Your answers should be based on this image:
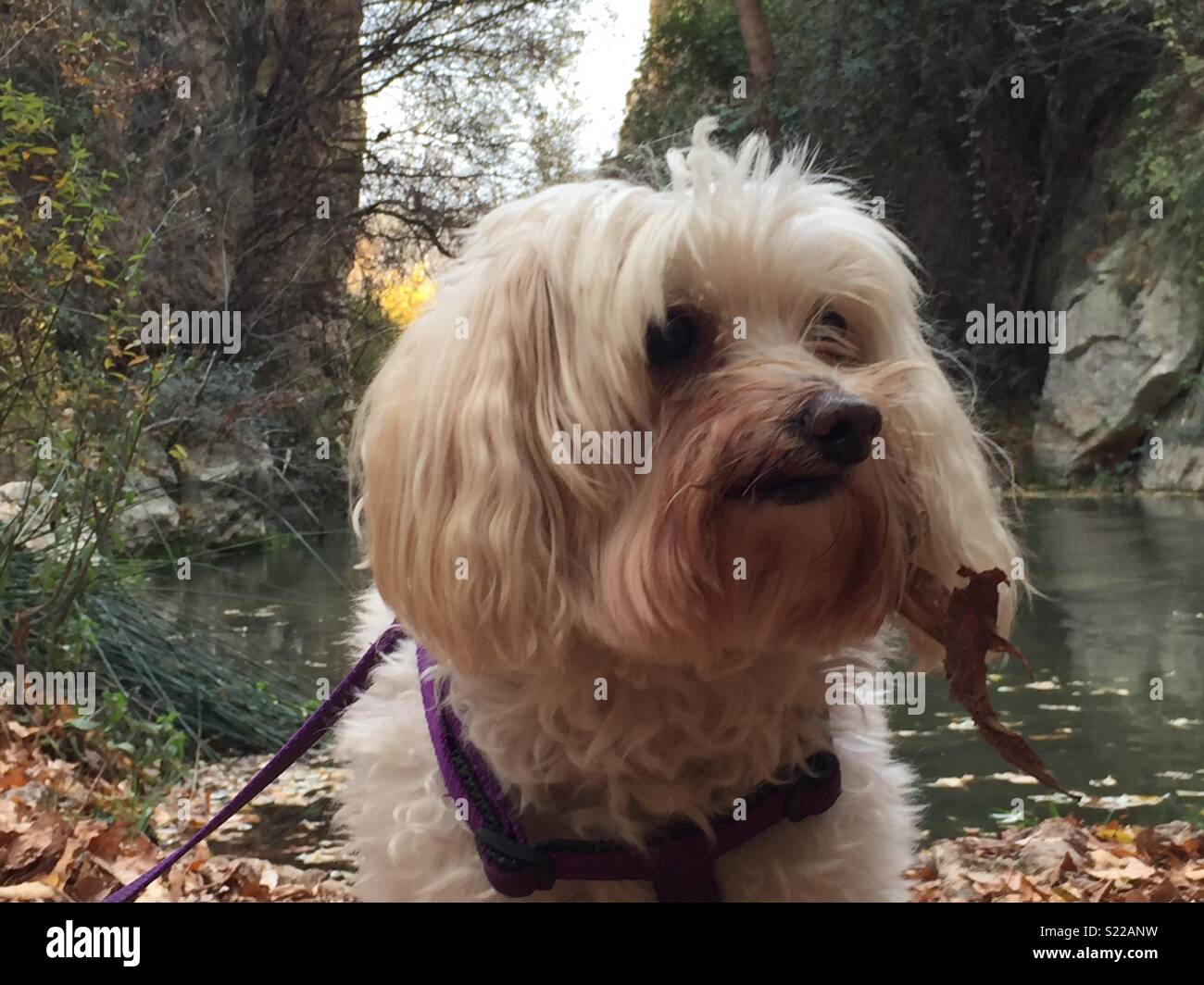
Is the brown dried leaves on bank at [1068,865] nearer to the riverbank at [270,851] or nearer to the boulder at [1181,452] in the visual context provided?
the riverbank at [270,851]

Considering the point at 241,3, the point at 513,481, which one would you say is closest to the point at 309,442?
the point at 241,3

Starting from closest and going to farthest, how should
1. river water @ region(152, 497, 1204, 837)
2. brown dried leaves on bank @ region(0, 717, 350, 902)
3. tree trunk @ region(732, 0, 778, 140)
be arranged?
brown dried leaves on bank @ region(0, 717, 350, 902) < tree trunk @ region(732, 0, 778, 140) < river water @ region(152, 497, 1204, 837)

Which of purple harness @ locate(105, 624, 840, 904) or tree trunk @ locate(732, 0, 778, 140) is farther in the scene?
tree trunk @ locate(732, 0, 778, 140)

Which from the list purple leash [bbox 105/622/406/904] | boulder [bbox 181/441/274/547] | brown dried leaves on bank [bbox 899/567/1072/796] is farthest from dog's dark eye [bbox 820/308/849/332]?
boulder [bbox 181/441/274/547]

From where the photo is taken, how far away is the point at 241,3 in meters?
2.56

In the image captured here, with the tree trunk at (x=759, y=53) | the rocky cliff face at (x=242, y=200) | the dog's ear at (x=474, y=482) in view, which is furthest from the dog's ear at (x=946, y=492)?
the rocky cliff face at (x=242, y=200)

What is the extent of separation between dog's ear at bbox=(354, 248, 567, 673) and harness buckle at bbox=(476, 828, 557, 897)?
7.0 inches

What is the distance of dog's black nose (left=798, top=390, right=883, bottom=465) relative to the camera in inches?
37.5

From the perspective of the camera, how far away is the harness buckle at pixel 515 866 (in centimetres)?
108

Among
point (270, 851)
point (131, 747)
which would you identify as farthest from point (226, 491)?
point (270, 851)

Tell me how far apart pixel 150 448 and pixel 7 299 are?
432 mm

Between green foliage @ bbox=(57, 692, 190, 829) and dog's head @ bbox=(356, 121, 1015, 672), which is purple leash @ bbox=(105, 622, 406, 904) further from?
green foliage @ bbox=(57, 692, 190, 829)

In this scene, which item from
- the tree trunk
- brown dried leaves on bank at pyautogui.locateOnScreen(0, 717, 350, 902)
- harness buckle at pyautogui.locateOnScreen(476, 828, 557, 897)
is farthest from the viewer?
the tree trunk

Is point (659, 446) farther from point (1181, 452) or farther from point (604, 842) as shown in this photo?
point (1181, 452)
